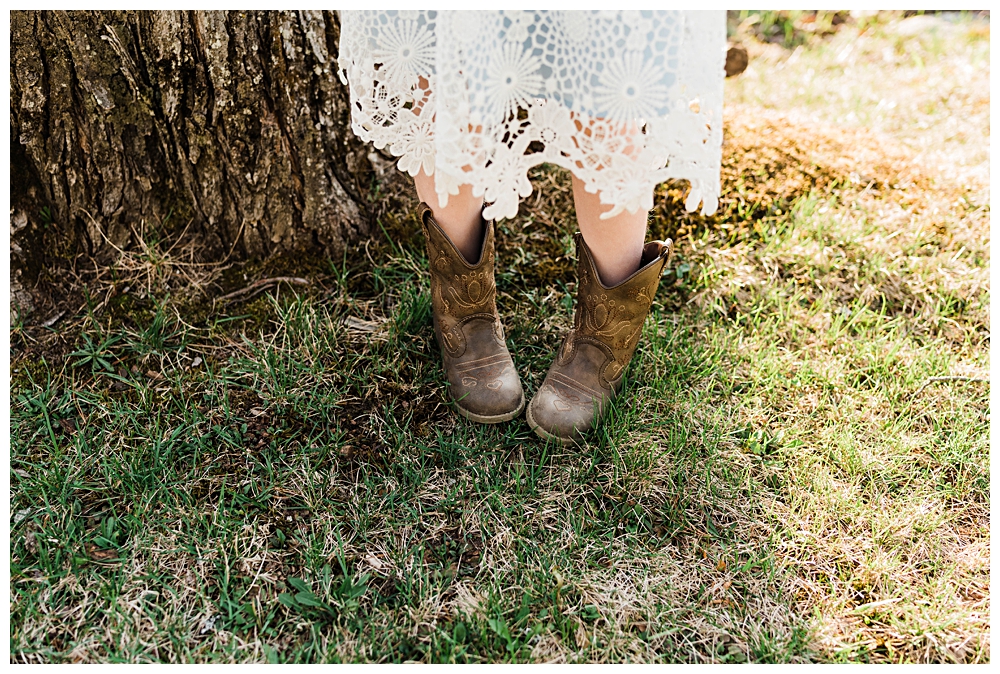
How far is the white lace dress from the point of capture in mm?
1039

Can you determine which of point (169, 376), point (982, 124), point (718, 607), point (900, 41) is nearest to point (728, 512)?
point (718, 607)

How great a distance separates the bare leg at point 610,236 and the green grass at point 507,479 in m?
0.33

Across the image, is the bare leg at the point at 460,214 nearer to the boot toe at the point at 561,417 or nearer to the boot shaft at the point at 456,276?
the boot shaft at the point at 456,276

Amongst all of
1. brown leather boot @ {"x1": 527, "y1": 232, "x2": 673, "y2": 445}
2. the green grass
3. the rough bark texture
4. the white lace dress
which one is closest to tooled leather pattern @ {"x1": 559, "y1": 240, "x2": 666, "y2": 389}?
brown leather boot @ {"x1": 527, "y1": 232, "x2": 673, "y2": 445}

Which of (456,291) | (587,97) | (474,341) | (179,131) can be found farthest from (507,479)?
(179,131)

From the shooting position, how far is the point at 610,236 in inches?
55.2

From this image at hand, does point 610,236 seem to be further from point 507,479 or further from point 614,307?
point 507,479

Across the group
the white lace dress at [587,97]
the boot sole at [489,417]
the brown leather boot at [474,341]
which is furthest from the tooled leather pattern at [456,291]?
the white lace dress at [587,97]

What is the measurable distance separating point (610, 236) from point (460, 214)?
0.32m

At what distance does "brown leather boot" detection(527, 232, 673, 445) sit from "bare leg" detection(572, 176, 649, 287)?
0.03 meters

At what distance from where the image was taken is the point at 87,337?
167 centimetres

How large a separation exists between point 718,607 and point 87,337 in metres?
1.50

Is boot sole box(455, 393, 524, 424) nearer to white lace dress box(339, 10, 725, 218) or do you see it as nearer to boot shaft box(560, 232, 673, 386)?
boot shaft box(560, 232, 673, 386)

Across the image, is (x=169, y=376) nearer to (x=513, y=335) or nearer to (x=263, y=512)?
(x=263, y=512)
